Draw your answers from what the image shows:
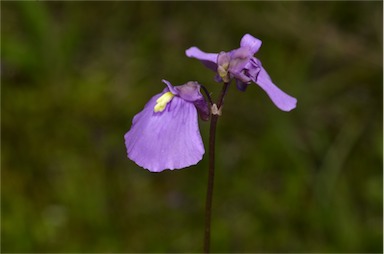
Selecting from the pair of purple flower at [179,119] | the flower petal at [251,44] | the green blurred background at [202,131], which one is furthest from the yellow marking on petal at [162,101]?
the green blurred background at [202,131]

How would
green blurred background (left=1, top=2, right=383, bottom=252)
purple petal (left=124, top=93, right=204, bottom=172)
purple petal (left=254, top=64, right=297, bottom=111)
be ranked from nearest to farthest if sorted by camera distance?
purple petal (left=124, top=93, right=204, bottom=172)
purple petal (left=254, top=64, right=297, bottom=111)
green blurred background (left=1, top=2, right=383, bottom=252)

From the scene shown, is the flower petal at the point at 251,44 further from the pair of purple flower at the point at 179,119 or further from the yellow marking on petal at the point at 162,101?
the yellow marking on petal at the point at 162,101

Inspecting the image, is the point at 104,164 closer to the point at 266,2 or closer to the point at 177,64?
the point at 177,64

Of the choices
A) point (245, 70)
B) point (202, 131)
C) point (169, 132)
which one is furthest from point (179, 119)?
point (202, 131)

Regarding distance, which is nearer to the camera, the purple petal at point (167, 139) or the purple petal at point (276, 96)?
the purple petal at point (167, 139)

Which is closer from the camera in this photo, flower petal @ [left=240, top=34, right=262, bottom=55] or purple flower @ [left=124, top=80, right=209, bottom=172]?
purple flower @ [left=124, top=80, right=209, bottom=172]

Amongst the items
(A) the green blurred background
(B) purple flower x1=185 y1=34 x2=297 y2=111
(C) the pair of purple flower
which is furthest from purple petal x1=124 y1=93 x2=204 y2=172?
(A) the green blurred background

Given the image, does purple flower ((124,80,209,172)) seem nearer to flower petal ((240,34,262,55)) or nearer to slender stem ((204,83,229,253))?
slender stem ((204,83,229,253))

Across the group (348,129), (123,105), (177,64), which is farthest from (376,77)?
(123,105)
